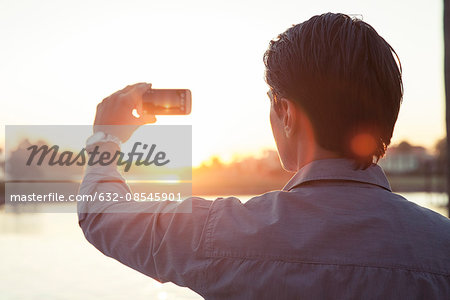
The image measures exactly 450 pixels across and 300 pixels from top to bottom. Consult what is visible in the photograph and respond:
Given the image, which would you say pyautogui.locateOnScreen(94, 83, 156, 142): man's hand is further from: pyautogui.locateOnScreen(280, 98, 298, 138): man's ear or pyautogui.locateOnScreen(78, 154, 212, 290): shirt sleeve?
pyautogui.locateOnScreen(280, 98, 298, 138): man's ear

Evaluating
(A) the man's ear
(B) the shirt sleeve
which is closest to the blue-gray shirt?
(B) the shirt sleeve

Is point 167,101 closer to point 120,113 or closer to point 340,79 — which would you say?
point 120,113

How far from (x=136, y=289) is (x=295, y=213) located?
4667mm

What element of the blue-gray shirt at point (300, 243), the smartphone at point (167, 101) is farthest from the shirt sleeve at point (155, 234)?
the smartphone at point (167, 101)

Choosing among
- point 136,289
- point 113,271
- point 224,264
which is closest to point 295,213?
point 224,264

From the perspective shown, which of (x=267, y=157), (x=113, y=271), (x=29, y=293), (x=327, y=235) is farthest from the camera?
(x=267, y=157)

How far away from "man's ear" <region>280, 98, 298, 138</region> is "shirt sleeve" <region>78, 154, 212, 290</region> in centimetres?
23

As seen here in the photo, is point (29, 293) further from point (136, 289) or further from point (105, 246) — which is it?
point (105, 246)

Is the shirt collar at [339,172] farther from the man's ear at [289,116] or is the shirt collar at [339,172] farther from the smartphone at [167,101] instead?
the smartphone at [167,101]

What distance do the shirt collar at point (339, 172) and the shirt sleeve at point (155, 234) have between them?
209 mm

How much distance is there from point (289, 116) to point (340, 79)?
14 centimetres

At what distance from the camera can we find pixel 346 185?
1.09 meters

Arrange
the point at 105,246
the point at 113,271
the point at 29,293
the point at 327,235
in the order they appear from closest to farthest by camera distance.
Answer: the point at 327,235, the point at 105,246, the point at 29,293, the point at 113,271

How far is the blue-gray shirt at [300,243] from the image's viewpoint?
1.00 metres
